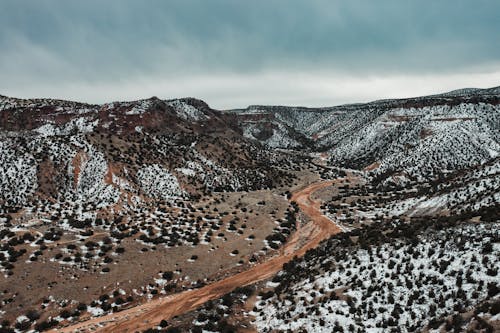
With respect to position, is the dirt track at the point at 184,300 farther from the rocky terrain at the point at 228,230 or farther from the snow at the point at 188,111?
the snow at the point at 188,111

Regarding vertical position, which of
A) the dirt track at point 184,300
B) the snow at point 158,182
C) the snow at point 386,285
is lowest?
the dirt track at point 184,300

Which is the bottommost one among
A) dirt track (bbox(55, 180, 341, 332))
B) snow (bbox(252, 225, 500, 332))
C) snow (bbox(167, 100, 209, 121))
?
dirt track (bbox(55, 180, 341, 332))

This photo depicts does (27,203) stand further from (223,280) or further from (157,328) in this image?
(157,328)

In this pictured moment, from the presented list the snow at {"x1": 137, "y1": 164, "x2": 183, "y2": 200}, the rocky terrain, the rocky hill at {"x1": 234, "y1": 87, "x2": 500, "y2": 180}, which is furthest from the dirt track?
the rocky hill at {"x1": 234, "y1": 87, "x2": 500, "y2": 180}

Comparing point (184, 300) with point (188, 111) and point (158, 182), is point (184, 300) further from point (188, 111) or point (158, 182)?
point (188, 111)

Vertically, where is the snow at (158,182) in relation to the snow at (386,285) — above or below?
above

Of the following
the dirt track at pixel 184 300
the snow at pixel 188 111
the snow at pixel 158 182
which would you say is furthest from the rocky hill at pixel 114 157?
the dirt track at pixel 184 300

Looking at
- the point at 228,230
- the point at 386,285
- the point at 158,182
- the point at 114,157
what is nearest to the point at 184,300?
the point at 386,285

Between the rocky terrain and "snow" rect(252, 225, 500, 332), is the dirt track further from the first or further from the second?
"snow" rect(252, 225, 500, 332)
